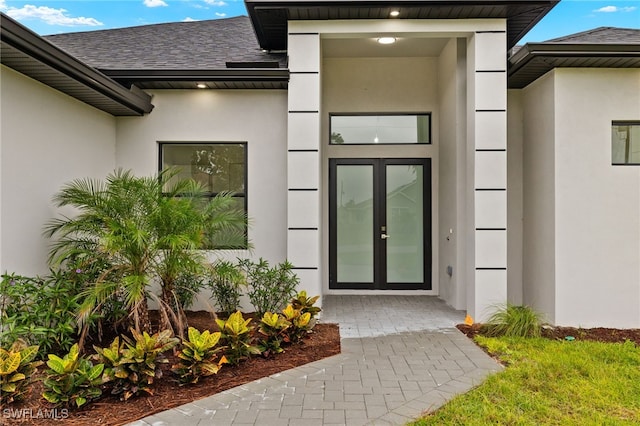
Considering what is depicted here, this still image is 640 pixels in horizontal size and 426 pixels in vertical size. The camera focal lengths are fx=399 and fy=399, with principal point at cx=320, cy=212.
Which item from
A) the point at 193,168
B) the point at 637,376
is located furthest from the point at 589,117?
the point at 193,168

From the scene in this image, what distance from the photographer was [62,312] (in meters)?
4.11

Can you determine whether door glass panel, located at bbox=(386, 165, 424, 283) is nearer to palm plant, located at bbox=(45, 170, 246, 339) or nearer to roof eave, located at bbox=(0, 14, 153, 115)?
palm plant, located at bbox=(45, 170, 246, 339)

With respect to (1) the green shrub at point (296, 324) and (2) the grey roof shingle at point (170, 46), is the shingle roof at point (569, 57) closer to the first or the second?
(2) the grey roof shingle at point (170, 46)

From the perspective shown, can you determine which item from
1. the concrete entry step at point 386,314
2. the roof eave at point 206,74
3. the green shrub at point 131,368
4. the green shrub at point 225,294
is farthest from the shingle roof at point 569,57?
the green shrub at point 131,368

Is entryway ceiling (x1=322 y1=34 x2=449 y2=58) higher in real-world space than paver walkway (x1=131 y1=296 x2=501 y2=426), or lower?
higher

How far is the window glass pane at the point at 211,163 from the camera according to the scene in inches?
248

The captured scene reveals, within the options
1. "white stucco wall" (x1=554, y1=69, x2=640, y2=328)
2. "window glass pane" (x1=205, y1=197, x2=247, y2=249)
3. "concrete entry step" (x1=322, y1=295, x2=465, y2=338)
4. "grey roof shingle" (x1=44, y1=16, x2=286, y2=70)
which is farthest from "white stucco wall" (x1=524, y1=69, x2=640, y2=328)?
"window glass pane" (x1=205, y1=197, x2=247, y2=249)

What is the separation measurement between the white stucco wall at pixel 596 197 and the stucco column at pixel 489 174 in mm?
738

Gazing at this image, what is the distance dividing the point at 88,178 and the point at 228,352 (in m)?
3.29

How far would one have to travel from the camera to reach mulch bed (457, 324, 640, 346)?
5.05 m

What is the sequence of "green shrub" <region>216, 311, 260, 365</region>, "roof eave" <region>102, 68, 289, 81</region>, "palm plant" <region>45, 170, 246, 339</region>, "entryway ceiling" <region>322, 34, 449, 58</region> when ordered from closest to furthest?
1. "green shrub" <region>216, 311, 260, 365</region>
2. "palm plant" <region>45, 170, 246, 339</region>
3. "roof eave" <region>102, 68, 289, 81</region>
4. "entryway ceiling" <region>322, 34, 449, 58</region>

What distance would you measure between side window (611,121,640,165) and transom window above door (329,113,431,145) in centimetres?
292

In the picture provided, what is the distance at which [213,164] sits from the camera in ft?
20.7

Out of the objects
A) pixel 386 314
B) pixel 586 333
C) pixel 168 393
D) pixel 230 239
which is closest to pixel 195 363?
pixel 168 393
